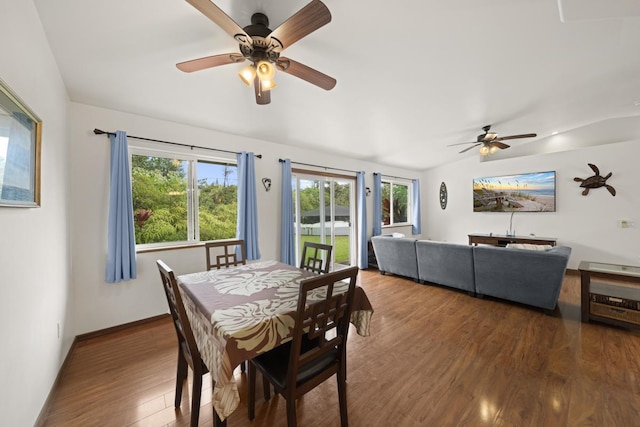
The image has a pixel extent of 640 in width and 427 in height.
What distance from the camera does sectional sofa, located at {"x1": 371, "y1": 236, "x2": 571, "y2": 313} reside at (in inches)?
114

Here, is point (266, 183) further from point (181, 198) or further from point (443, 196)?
point (443, 196)

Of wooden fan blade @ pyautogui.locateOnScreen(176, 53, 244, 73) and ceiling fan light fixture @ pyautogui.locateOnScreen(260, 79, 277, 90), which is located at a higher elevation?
wooden fan blade @ pyautogui.locateOnScreen(176, 53, 244, 73)

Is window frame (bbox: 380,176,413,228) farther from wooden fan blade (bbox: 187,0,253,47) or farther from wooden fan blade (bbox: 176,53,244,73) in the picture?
wooden fan blade (bbox: 187,0,253,47)

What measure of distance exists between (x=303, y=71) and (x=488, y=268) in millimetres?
3440

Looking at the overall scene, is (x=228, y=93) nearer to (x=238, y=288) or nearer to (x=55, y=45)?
(x=55, y=45)

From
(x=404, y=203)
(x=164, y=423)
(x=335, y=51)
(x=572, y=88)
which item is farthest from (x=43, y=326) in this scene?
(x=404, y=203)

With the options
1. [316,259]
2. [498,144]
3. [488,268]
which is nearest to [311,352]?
[316,259]

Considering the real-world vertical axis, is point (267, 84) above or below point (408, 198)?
above

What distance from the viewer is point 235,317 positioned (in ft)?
4.20

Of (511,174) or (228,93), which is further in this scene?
(511,174)

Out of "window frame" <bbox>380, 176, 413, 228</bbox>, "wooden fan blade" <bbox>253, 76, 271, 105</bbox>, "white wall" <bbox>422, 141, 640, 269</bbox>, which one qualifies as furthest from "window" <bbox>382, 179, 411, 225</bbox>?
"wooden fan blade" <bbox>253, 76, 271, 105</bbox>

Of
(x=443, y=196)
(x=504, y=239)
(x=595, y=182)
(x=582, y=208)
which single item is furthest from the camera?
(x=443, y=196)

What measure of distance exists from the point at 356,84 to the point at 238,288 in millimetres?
2417

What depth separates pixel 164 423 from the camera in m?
1.55
